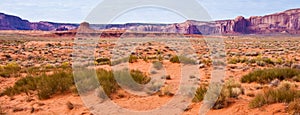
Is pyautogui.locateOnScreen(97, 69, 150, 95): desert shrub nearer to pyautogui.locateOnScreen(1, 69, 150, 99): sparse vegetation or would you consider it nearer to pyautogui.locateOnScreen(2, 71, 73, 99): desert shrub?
pyautogui.locateOnScreen(1, 69, 150, 99): sparse vegetation

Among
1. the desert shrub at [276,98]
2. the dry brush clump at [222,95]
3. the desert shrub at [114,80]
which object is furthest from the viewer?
the desert shrub at [114,80]

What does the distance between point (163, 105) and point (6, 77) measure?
9605mm

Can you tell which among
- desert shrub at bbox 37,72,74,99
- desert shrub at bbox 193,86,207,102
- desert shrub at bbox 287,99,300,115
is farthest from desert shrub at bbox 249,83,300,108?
desert shrub at bbox 37,72,74,99

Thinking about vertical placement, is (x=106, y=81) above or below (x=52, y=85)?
above

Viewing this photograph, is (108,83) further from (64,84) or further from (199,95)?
(199,95)

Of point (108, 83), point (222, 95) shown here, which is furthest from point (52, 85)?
point (222, 95)

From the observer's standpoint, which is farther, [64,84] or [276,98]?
[64,84]

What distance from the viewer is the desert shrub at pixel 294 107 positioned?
6.45m

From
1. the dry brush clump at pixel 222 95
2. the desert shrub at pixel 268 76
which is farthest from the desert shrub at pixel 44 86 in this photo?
the desert shrub at pixel 268 76

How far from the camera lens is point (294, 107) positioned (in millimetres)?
6652

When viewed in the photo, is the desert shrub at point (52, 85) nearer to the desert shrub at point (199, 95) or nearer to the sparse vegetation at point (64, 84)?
the sparse vegetation at point (64, 84)

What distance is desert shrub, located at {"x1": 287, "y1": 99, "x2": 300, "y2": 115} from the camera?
6.45m

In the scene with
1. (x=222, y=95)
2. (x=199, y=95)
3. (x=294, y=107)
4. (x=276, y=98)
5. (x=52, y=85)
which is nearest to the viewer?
(x=294, y=107)

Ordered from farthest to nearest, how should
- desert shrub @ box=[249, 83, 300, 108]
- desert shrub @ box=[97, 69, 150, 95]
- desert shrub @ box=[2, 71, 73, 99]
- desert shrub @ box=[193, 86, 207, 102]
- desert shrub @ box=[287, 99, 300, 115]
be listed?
desert shrub @ box=[2, 71, 73, 99], desert shrub @ box=[97, 69, 150, 95], desert shrub @ box=[193, 86, 207, 102], desert shrub @ box=[249, 83, 300, 108], desert shrub @ box=[287, 99, 300, 115]
